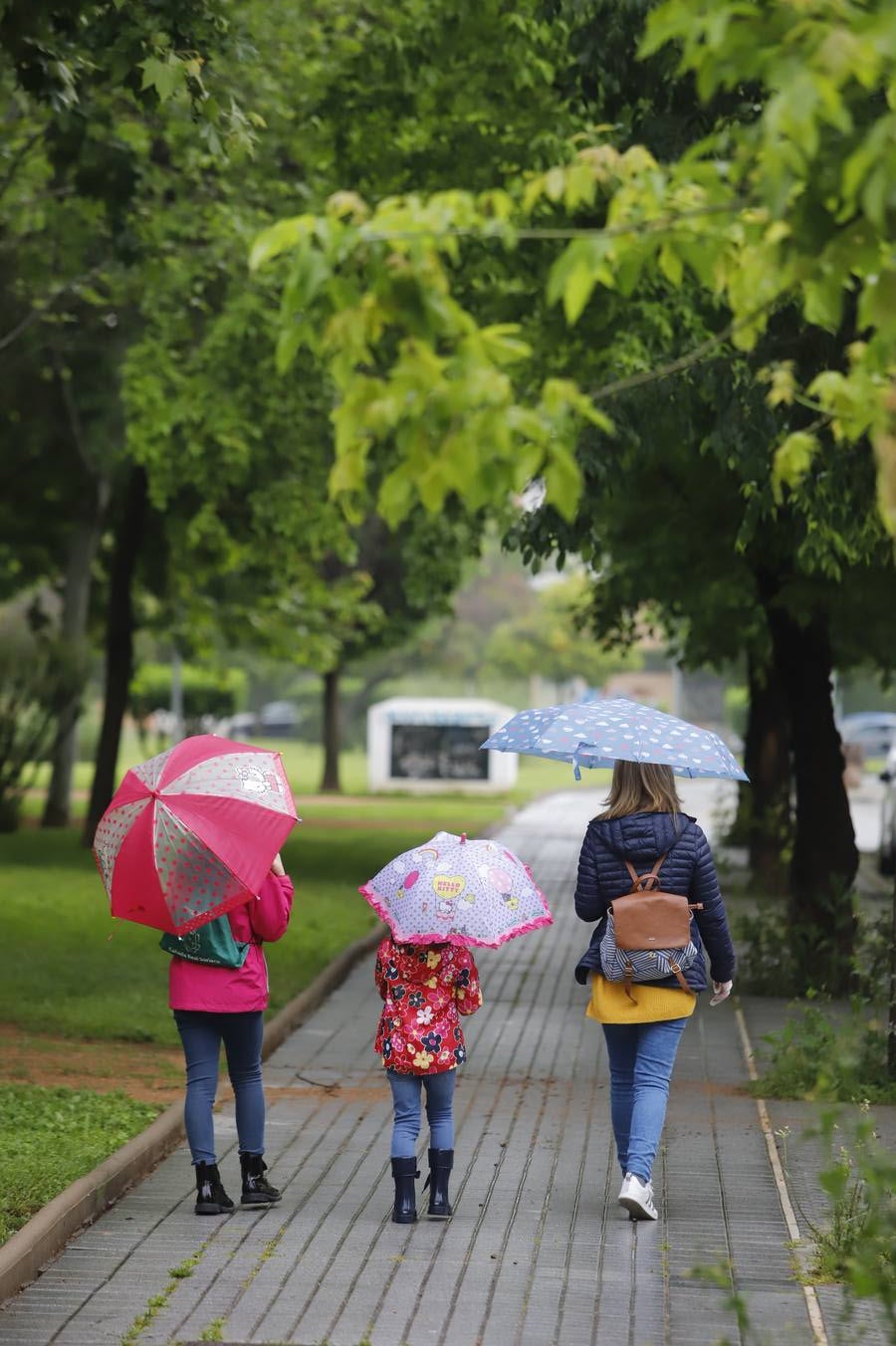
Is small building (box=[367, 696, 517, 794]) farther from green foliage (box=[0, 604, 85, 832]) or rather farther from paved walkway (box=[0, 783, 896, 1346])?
paved walkway (box=[0, 783, 896, 1346])

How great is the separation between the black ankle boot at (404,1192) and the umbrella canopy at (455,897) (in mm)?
850

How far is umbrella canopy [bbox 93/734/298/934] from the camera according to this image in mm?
6652

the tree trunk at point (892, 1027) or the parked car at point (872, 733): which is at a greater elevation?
the parked car at point (872, 733)

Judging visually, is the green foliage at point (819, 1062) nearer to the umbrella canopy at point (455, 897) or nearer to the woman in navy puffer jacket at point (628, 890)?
the woman in navy puffer jacket at point (628, 890)

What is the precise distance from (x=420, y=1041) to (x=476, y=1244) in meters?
0.74

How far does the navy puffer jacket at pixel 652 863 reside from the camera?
6914 millimetres

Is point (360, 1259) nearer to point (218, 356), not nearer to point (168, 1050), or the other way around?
point (168, 1050)

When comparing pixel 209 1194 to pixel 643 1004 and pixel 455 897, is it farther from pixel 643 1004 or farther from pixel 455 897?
pixel 643 1004

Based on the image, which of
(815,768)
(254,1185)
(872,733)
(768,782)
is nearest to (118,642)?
(768,782)

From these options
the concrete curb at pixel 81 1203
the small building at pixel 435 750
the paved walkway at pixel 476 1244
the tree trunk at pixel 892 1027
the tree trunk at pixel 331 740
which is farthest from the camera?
the small building at pixel 435 750

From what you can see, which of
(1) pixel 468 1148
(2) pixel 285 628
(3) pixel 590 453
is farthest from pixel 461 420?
(2) pixel 285 628

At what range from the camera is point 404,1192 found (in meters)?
6.92

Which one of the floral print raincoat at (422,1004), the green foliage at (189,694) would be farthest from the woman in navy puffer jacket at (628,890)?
the green foliage at (189,694)

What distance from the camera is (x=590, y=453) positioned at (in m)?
10.0
